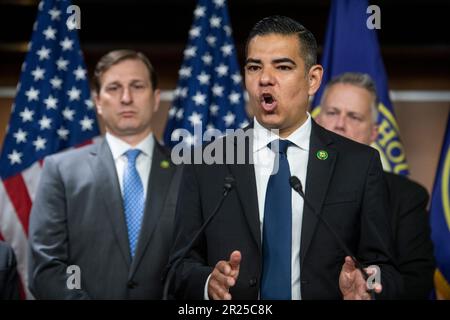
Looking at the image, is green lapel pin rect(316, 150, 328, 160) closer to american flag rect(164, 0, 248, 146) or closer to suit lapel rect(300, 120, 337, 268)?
suit lapel rect(300, 120, 337, 268)

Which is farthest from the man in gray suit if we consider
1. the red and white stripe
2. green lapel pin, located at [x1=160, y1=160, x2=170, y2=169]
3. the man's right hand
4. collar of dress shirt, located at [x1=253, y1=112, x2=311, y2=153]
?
the man's right hand

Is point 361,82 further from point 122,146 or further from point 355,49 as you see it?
point 122,146

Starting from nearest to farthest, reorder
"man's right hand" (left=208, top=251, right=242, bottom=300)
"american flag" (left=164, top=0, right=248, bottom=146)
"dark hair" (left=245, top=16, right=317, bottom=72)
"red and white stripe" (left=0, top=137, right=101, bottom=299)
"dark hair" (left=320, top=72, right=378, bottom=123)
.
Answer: "man's right hand" (left=208, top=251, right=242, bottom=300), "dark hair" (left=245, top=16, right=317, bottom=72), "dark hair" (left=320, top=72, right=378, bottom=123), "red and white stripe" (left=0, top=137, right=101, bottom=299), "american flag" (left=164, top=0, right=248, bottom=146)

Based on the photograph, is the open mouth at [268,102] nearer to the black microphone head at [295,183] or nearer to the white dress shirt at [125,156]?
the black microphone head at [295,183]

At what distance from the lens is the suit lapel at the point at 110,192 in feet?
8.59

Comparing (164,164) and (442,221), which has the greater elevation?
(164,164)

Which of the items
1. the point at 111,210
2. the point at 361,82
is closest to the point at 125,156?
the point at 111,210

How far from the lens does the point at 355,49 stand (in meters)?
3.58

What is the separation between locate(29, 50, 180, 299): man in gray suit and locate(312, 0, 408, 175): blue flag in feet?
3.60

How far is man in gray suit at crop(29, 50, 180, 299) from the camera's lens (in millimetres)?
2592

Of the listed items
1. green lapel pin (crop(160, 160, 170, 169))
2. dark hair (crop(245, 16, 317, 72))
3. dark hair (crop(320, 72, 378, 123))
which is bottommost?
green lapel pin (crop(160, 160, 170, 169))

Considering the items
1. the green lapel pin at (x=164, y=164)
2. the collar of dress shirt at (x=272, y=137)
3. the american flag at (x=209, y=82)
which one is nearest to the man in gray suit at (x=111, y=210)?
the green lapel pin at (x=164, y=164)

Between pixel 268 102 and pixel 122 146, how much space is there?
1.24 metres
